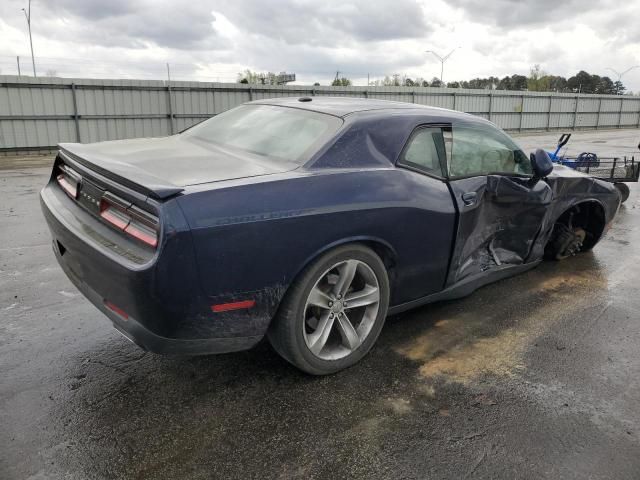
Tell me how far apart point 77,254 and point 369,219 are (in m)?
1.61

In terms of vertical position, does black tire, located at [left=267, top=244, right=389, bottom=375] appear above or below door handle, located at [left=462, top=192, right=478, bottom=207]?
below

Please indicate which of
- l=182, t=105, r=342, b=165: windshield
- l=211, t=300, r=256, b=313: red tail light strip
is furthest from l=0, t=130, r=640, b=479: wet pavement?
l=182, t=105, r=342, b=165: windshield

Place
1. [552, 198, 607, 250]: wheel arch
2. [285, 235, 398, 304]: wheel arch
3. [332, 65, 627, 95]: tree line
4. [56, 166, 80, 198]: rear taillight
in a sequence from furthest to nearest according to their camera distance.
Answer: [332, 65, 627, 95]: tree line
[552, 198, 607, 250]: wheel arch
[56, 166, 80, 198]: rear taillight
[285, 235, 398, 304]: wheel arch

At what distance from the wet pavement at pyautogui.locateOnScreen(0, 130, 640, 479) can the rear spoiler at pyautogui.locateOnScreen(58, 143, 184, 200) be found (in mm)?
1157

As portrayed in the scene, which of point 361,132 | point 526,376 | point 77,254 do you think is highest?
point 361,132

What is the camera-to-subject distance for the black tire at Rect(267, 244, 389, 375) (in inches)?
106

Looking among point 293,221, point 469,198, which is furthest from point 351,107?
point 293,221

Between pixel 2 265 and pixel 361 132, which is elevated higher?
pixel 361 132

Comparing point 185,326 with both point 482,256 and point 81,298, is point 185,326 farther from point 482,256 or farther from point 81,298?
point 482,256

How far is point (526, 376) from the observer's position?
10.1 ft

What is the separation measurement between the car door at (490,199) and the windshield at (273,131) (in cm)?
98

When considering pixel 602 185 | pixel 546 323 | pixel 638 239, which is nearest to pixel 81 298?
pixel 546 323

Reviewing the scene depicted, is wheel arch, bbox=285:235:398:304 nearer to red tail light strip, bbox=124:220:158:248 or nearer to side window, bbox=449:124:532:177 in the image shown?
red tail light strip, bbox=124:220:158:248

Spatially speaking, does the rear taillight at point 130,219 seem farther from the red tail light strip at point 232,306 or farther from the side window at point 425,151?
the side window at point 425,151
